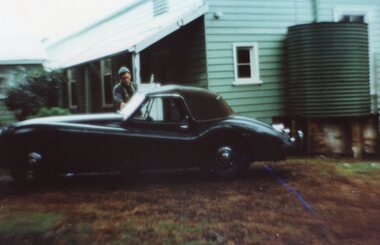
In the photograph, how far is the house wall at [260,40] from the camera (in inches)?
458

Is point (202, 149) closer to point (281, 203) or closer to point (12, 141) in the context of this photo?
point (281, 203)

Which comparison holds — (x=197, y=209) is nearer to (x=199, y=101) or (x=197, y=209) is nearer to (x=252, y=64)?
(x=199, y=101)

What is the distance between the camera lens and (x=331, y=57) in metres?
11.1

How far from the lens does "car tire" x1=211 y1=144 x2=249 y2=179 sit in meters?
7.49

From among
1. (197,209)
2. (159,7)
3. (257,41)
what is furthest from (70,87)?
(197,209)

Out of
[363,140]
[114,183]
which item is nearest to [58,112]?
[114,183]

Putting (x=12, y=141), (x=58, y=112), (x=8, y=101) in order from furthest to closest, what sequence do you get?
(x=8, y=101), (x=58, y=112), (x=12, y=141)

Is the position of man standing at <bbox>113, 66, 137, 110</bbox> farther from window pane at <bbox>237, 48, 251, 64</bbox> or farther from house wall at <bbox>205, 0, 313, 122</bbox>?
window pane at <bbox>237, 48, 251, 64</bbox>

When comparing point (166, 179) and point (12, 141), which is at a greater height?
point (12, 141)

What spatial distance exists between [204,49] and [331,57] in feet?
10.3

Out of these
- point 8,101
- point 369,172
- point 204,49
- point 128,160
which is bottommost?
point 369,172

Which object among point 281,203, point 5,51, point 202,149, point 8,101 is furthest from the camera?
point 5,51

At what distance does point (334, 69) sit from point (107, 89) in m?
8.69

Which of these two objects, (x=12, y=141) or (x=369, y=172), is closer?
(x=12, y=141)
